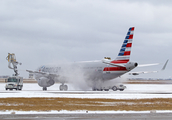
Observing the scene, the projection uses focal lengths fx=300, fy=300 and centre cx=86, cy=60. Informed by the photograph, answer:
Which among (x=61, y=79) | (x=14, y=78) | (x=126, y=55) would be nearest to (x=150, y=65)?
(x=126, y=55)

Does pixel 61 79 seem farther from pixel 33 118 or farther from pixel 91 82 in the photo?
pixel 33 118

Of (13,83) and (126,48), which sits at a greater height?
(126,48)

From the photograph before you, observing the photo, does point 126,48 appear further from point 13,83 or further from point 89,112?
point 89,112

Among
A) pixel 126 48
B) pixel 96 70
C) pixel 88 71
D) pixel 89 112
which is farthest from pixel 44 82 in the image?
pixel 89 112

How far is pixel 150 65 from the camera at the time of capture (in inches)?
2359

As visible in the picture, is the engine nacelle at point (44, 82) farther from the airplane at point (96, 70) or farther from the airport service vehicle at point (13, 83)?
the airport service vehicle at point (13, 83)

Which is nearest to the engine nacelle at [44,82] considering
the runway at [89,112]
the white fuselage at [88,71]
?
the white fuselage at [88,71]

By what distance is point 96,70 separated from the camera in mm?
60469

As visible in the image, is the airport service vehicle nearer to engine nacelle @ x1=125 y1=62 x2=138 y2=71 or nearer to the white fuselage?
the white fuselage

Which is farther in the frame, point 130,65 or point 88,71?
point 88,71

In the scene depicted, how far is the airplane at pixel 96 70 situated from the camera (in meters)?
56.0

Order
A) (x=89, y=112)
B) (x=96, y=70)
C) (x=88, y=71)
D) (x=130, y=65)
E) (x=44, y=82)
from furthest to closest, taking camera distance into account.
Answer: (x=44, y=82) → (x=88, y=71) → (x=96, y=70) → (x=130, y=65) → (x=89, y=112)

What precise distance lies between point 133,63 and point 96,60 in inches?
428

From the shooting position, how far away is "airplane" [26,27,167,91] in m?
56.0
